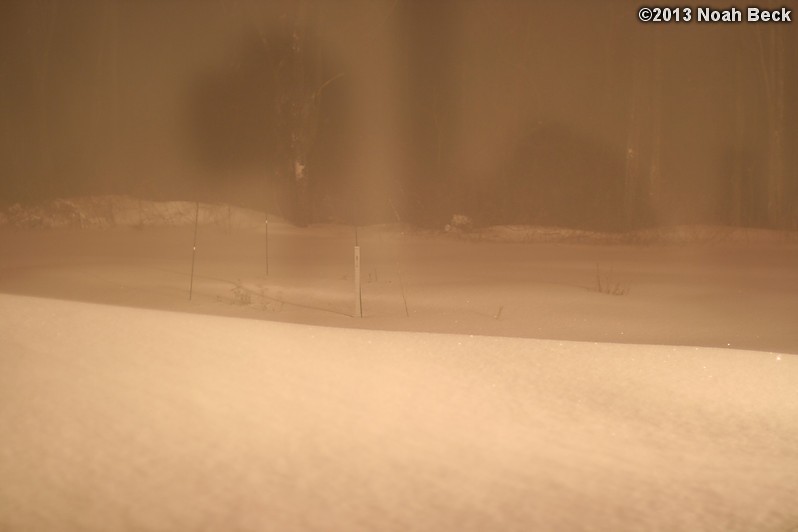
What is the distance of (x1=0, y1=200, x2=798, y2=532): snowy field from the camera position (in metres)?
2.80

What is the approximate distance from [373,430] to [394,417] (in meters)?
0.23

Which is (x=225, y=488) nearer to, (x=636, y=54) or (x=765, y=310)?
(x=765, y=310)

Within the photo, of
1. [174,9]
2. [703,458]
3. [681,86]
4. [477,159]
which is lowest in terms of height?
[703,458]

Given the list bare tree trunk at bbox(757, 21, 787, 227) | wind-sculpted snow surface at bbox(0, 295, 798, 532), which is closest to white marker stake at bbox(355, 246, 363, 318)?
wind-sculpted snow surface at bbox(0, 295, 798, 532)

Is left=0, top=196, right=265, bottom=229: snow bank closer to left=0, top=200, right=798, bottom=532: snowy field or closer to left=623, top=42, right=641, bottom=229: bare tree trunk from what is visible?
left=623, top=42, right=641, bottom=229: bare tree trunk

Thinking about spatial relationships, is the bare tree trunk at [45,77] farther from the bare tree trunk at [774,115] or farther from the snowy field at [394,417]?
the bare tree trunk at [774,115]

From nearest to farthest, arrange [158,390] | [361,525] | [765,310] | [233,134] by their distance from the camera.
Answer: [361,525]
[158,390]
[765,310]
[233,134]

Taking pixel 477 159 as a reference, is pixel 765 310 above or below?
below

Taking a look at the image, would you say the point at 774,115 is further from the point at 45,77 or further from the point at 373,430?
the point at 373,430

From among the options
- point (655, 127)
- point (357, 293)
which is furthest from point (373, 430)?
point (655, 127)

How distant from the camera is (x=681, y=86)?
21.4 m

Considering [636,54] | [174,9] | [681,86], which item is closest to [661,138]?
[681,86]

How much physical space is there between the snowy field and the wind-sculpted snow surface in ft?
0.04

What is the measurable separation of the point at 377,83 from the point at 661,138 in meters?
Result: 7.48
